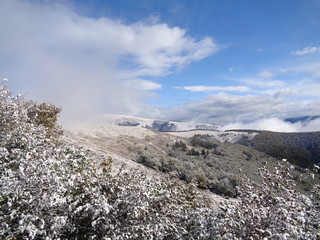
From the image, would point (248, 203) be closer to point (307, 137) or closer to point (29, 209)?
point (29, 209)

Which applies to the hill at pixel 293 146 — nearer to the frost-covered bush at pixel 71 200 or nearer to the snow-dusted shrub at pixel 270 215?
the snow-dusted shrub at pixel 270 215

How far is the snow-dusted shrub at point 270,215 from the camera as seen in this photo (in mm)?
4602

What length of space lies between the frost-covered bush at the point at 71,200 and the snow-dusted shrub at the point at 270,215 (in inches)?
36.3

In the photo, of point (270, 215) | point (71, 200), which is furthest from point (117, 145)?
point (270, 215)

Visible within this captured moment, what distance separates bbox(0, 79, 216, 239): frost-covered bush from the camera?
489 cm

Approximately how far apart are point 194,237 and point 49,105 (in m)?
13.0

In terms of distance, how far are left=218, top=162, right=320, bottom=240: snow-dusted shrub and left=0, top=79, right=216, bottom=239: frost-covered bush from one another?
0.92m

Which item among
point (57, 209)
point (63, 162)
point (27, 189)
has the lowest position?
point (57, 209)

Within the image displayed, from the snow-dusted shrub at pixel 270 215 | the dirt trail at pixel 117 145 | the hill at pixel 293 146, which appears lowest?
the hill at pixel 293 146

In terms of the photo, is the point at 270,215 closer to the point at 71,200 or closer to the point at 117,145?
the point at 71,200

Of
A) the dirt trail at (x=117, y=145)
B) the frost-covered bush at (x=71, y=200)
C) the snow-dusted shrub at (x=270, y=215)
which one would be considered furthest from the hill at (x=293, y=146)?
the frost-covered bush at (x=71, y=200)

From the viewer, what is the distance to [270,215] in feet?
16.6

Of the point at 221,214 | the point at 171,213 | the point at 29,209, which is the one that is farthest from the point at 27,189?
the point at 221,214

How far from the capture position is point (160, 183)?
795 cm
